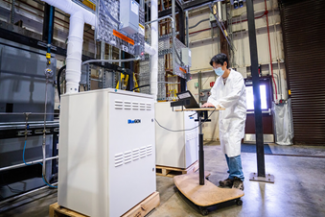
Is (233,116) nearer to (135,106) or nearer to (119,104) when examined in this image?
(135,106)

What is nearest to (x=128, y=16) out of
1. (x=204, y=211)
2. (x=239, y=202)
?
(x=204, y=211)

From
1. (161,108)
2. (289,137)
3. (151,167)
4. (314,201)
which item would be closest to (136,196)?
(151,167)

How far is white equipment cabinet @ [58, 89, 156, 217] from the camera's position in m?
1.12

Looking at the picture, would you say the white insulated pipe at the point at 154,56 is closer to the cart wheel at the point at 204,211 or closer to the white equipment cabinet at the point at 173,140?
the white equipment cabinet at the point at 173,140

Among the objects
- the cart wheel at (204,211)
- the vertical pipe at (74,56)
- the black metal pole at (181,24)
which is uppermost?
the black metal pole at (181,24)

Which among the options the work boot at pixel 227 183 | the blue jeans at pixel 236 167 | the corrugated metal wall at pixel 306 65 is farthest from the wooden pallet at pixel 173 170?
the corrugated metal wall at pixel 306 65

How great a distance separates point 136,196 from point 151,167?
28 cm

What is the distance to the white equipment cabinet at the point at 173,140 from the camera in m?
2.28

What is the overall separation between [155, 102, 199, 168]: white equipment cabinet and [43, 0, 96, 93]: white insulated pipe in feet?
3.99

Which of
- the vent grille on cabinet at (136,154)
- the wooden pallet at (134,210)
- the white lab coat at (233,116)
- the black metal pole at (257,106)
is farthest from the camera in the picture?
the black metal pole at (257,106)

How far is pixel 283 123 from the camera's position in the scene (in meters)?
4.50

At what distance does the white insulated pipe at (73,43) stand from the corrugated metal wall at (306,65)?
5.17 m

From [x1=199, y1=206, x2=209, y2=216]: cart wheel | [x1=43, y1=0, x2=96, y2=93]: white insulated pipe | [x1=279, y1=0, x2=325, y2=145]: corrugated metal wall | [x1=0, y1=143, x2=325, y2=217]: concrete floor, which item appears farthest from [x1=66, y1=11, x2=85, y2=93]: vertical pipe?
[x1=279, y1=0, x2=325, y2=145]: corrugated metal wall

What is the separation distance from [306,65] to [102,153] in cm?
549
